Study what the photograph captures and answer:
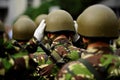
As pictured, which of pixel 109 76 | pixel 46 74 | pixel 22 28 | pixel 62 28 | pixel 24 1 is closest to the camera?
pixel 109 76

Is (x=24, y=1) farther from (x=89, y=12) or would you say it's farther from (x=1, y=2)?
(x=89, y=12)

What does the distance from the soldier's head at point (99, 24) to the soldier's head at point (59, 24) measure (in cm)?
161

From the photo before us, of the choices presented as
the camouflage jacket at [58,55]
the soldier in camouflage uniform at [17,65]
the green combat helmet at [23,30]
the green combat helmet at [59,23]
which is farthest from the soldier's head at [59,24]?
the soldier in camouflage uniform at [17,65]

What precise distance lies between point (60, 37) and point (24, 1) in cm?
4674

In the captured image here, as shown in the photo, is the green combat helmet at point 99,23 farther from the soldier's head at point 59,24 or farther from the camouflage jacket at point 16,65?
the soldier's head at point 59,24

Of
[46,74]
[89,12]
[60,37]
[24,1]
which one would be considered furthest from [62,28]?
[24,1]

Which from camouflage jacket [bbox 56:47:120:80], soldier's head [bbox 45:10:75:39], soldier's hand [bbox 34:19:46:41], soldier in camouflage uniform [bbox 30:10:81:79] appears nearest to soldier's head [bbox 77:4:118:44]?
camouflage jacket [bbox 56:47:120:80]

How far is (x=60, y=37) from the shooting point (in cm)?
678

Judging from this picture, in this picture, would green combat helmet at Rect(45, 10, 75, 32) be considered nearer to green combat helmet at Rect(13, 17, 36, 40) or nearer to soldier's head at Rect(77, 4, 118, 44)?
green combat helmet at Rect(13, 17, 36, 40)

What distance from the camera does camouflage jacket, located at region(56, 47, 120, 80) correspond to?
4.93 meters

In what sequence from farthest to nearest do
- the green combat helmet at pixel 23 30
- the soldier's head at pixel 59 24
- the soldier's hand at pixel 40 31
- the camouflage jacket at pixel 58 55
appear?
the green combat helmet at pixel 23 30, the soldier's hand at pixel 40 31, the soldier's head at pixel 59 24, the camouflage jacket at pixel 58 55

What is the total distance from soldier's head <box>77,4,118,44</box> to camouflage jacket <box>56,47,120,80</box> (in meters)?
0.20

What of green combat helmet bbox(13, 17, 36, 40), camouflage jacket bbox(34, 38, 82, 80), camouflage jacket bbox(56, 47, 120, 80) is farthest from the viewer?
green combat helmet bbox(13, 17, 36, 40)

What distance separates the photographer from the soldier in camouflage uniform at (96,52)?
195 inches
